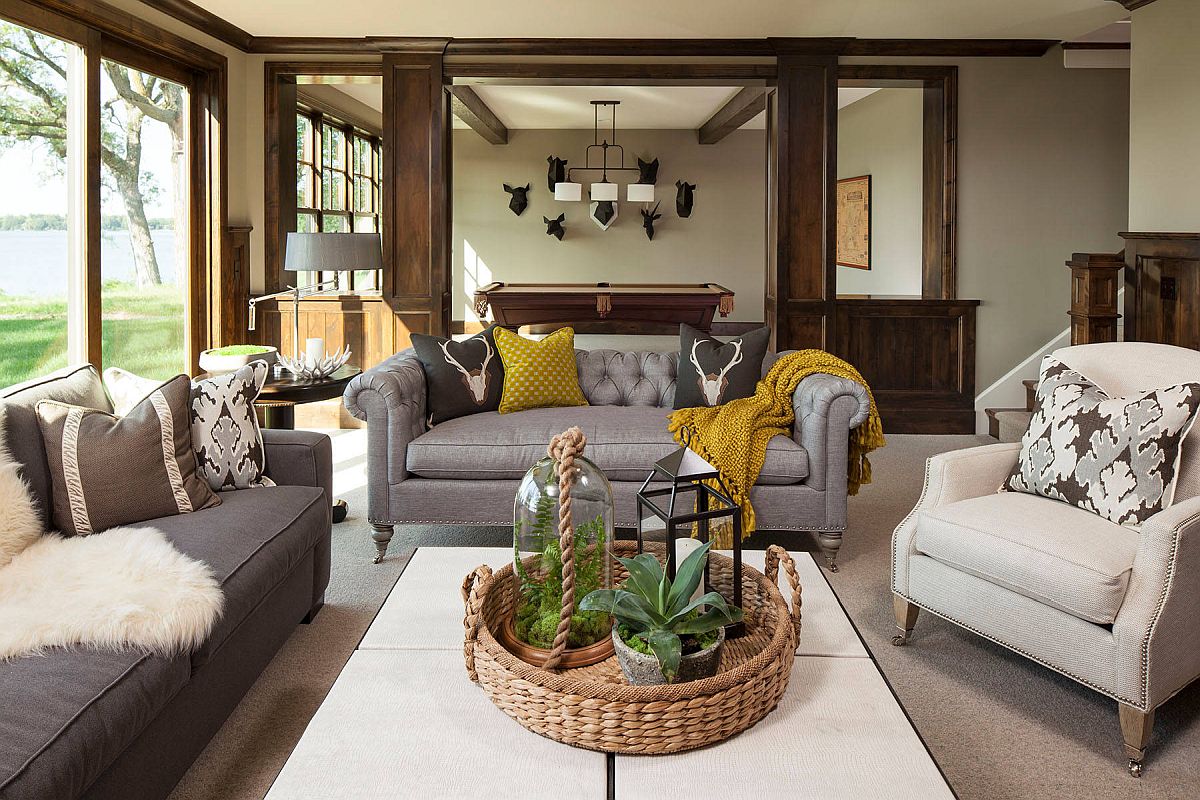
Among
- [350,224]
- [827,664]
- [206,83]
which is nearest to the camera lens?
[827,664]

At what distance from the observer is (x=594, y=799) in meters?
1.46

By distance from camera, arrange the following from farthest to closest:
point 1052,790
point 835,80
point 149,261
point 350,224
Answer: point 350,224
point 835,80
point 149,261
point 1052,790

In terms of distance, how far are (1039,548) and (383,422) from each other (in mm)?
2405

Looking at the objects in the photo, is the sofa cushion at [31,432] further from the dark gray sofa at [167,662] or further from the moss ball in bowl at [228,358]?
the moss ball in bowl at [228,358]

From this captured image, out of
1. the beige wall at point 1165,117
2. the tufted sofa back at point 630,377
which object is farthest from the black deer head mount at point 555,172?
the tufted sofa back at point 630,377

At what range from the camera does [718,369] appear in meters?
4.20

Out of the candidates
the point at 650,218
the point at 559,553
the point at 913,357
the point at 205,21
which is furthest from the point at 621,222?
the point at 559,553

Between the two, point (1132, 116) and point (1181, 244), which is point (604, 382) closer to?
point (1181, 244)

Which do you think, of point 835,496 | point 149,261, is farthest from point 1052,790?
point 149,261

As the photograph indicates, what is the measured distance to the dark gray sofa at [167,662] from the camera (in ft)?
5.40

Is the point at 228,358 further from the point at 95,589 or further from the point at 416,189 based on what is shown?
the point at 416,189

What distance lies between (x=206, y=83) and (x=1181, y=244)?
5.52 metres

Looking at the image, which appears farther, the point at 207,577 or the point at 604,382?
the point at 604,382

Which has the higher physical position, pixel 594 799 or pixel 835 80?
pixel 835 80
